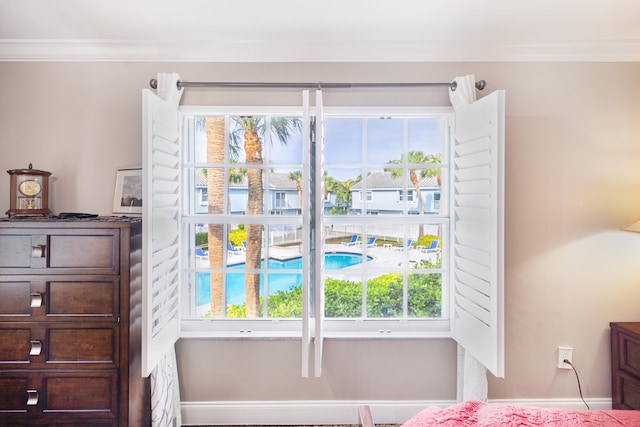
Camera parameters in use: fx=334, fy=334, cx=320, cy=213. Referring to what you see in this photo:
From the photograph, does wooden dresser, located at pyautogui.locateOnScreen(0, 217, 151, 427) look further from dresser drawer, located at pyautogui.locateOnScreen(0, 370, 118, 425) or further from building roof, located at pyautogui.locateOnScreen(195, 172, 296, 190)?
building roof, located at pyautogui.locateOnScreen(195, 172, 296, 190)

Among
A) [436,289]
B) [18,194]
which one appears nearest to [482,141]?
[436,289]

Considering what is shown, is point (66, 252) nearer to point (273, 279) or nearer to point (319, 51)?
point (273, 279)

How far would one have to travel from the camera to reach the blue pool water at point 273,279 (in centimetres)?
227

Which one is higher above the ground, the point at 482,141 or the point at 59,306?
the point at 482,141

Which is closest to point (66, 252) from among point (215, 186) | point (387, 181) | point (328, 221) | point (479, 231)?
point (215, 186)

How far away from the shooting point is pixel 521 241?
2.15m

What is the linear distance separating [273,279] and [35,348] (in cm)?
130

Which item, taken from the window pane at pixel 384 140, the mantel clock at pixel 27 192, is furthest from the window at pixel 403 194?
the mantel clock at pixel 27 192

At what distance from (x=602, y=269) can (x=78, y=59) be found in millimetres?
3604

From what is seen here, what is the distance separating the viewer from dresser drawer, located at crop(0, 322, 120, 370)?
172 centimetres

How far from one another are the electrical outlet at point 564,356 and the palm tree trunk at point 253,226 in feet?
6.50

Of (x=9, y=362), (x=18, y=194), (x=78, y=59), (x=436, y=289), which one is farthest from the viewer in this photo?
(x=436, y=289)

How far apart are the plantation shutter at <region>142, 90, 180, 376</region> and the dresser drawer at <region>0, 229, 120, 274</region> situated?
0.68 ft

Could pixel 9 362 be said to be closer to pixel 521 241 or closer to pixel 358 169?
pixel 358 169
